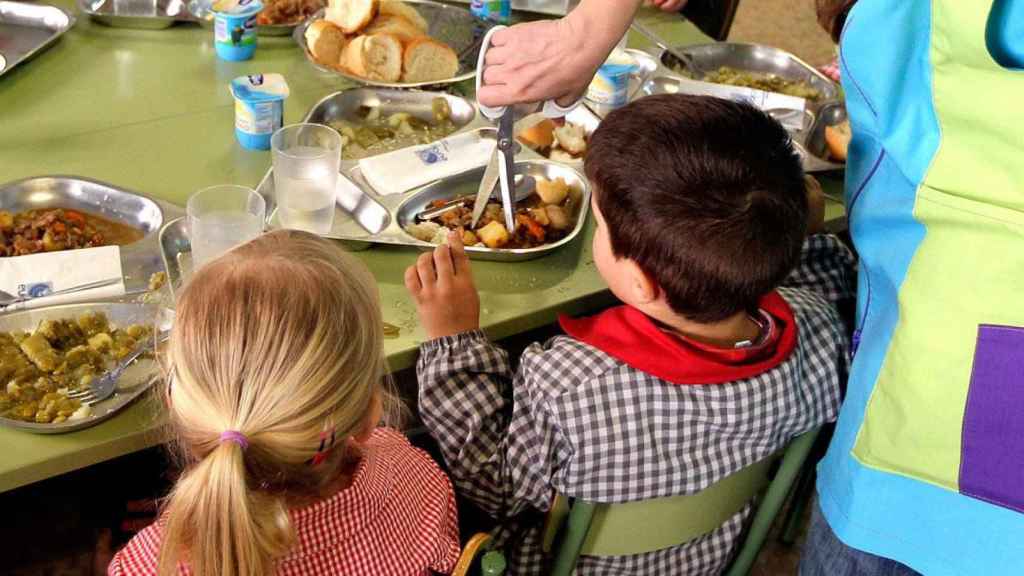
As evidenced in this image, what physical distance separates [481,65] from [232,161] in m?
0.47

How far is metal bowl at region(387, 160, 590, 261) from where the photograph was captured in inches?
56.2

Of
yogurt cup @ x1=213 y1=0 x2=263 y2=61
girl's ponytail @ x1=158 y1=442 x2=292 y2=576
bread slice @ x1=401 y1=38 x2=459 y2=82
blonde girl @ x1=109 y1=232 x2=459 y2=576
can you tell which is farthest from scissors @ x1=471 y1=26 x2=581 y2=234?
girl's ponytail @ x1=158 y1=442 x2=292 y2=576

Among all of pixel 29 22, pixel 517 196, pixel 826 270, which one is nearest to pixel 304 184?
pixel 517 196

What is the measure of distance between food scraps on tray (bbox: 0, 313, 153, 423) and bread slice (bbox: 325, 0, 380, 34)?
938 mm

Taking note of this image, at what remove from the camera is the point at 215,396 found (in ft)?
2.91

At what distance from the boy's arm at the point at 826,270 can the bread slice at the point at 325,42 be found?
982 millimetres

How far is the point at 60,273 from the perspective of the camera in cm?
129

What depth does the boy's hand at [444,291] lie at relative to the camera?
4.12ft

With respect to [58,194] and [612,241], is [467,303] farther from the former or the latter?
[58,194]

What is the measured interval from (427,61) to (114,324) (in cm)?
90

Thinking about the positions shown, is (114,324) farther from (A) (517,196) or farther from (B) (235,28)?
(B) (235,28)

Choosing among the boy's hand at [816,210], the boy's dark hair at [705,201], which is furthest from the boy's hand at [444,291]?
the boy's hand at [816,210]

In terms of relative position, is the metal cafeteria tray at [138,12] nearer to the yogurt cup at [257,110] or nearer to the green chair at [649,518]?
the yogurt cup at [257,110]

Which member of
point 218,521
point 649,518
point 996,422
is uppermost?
point 996,422
